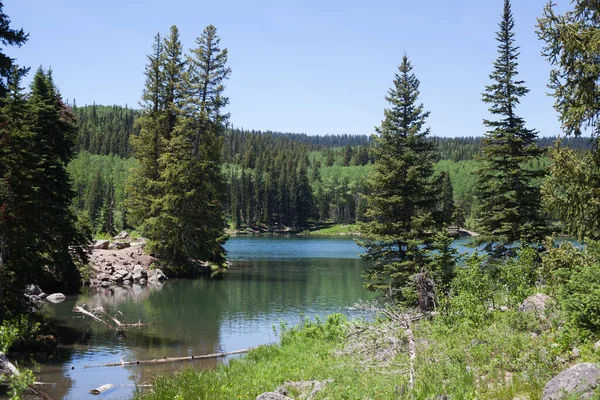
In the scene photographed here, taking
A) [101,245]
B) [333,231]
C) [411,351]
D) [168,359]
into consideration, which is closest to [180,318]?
[168,359]

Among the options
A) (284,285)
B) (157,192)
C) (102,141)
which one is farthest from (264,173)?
(284,285)

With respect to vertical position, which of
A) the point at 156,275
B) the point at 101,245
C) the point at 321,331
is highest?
the point at 101,245

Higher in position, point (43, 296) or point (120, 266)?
point (120, 266)

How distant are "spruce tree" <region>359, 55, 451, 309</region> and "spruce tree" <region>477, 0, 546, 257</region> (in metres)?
3.39

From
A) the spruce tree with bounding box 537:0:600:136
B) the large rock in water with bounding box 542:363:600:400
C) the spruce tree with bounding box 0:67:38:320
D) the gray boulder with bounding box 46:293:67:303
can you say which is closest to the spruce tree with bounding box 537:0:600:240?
the spruce tree with bounding box 537:0:600:136

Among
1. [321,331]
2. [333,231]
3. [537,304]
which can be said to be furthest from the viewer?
[333,231]

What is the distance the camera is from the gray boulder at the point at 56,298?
2886cm

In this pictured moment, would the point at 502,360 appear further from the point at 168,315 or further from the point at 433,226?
the point at 168,315

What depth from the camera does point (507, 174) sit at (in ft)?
78.6

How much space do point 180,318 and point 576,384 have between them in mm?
21748

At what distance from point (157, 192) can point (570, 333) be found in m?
41.5

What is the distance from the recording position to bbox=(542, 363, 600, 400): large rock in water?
682cm

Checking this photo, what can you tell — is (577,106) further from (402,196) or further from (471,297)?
(402,196)

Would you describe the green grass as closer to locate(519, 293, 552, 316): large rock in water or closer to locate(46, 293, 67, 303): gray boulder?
locate(46, 293, 67, 303): gray boulder
